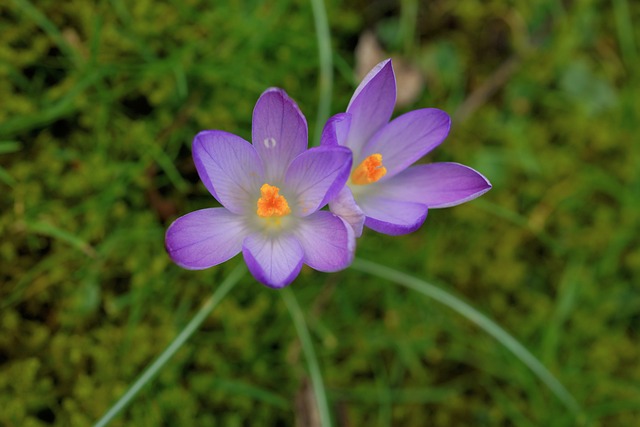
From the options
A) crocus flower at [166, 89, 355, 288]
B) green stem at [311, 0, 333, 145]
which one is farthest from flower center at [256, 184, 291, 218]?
green stem at [311, 0, 333, 145]

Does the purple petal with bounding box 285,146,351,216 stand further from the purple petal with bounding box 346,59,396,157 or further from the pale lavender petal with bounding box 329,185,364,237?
the purple petal with bounding box 346,59,396,157

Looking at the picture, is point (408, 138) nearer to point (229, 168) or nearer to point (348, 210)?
point (348, 210)

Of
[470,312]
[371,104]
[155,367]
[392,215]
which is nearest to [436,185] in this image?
[392,215]

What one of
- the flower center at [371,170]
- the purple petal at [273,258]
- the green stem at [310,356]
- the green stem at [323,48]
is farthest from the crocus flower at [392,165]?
the green stem at [310,356]

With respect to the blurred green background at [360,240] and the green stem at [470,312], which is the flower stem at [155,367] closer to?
the blurred green background at [360,240]

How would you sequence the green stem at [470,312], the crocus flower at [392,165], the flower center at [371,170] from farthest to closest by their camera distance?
the green stem at [470,312] → the flower center at [371,170] → the crocus flower at [392,165]

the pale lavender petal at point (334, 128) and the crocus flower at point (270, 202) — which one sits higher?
the pale lavender petal at point (334, 128)
